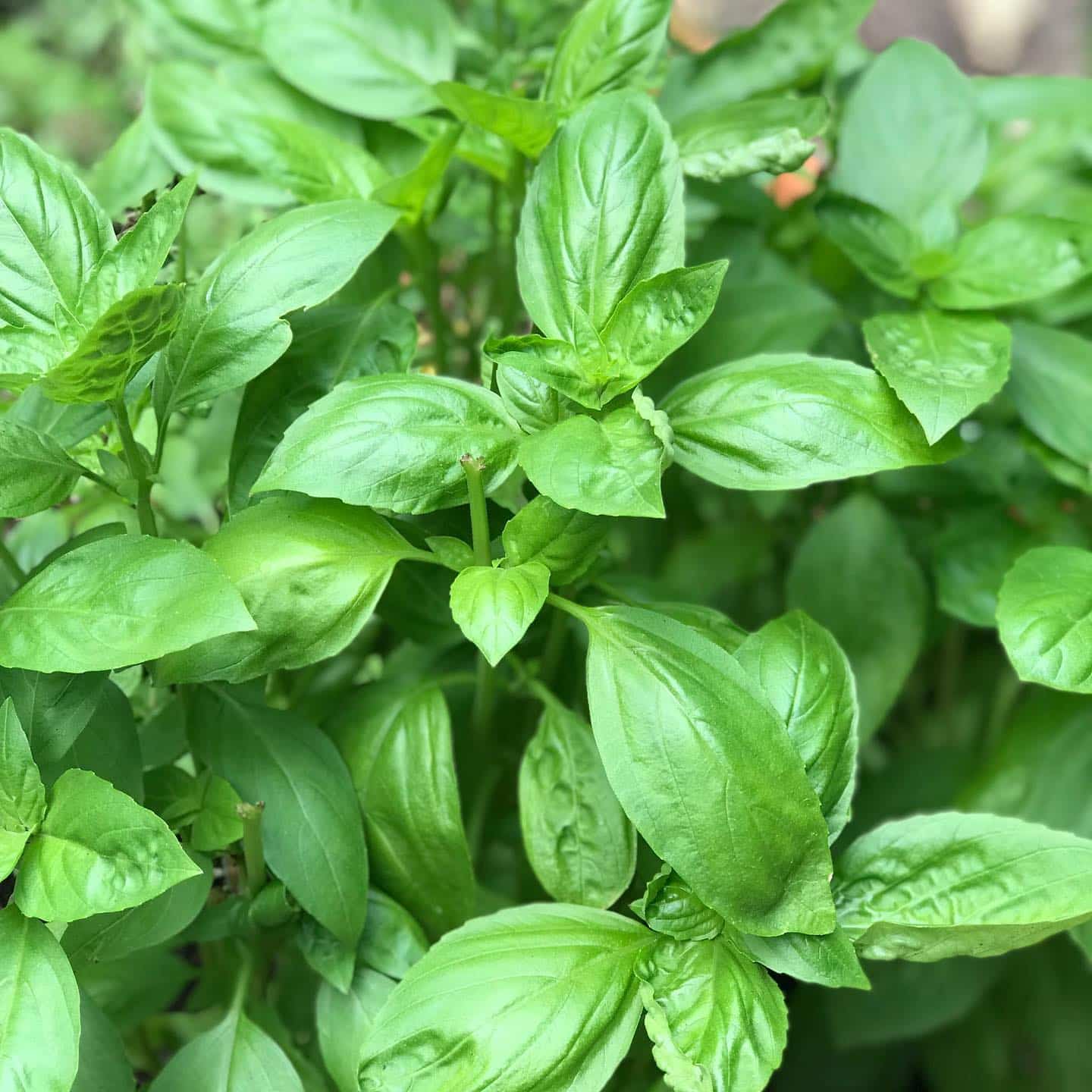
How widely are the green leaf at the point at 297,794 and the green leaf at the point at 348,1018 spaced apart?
0.03 m

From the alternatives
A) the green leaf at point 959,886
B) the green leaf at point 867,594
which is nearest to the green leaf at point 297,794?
the green leaf at point 959,886

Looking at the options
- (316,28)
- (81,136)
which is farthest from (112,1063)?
(81,136)

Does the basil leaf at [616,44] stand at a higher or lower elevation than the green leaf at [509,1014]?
higher

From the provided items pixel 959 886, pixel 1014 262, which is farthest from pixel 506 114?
pixel 959 886

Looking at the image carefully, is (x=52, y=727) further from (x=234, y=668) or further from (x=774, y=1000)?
(x=774, y=1000)

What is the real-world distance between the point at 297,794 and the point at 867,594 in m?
0.40

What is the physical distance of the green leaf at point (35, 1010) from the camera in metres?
0.40

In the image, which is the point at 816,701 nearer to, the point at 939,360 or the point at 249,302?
the point at 939,360

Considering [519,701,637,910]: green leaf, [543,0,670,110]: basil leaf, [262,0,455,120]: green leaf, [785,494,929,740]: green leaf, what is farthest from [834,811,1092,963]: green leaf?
[262,0,455,120]: green leaf

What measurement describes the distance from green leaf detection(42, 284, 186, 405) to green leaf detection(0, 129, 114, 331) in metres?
0.04

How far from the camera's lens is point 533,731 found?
0.69 metres

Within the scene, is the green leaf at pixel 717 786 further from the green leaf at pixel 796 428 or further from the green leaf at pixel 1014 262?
the green leaf at pixel 1014 262

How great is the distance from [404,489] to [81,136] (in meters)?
1.15

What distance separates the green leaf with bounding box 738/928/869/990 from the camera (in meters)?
0.45
